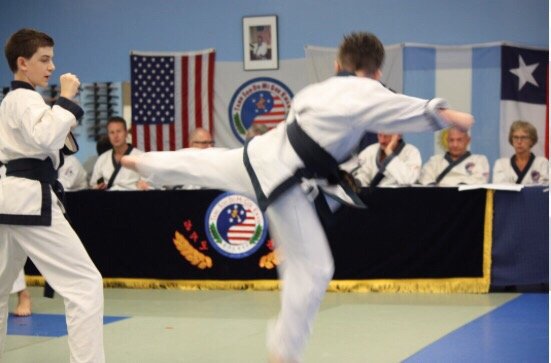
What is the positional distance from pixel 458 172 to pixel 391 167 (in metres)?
0.61

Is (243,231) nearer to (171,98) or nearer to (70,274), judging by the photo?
(171,98)

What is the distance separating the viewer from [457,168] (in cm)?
755

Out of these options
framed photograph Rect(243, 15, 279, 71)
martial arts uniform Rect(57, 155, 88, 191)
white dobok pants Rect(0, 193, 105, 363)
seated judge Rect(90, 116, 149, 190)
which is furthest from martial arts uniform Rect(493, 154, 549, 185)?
white dobok pants Rect(0, 193, 105, 363)

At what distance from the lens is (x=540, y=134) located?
347 inches

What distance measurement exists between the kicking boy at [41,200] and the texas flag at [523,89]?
5830mm

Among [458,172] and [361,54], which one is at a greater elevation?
[361,54]

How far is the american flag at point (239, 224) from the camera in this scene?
702 cm

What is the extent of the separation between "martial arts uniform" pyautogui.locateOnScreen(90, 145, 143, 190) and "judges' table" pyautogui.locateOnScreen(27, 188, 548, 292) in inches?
17.9

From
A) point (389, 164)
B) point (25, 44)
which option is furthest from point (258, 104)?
point (25, 44)

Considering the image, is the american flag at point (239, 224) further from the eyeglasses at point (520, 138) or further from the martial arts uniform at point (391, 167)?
the eyeglasses at point (520, 138)

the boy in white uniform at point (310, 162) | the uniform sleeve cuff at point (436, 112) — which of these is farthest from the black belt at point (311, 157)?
the uniform sleeve cuff at point (436, 112)

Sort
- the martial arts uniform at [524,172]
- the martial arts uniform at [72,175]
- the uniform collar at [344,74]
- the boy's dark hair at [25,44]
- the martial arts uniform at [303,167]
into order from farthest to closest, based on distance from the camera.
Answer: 1. the martial arts uniform at [72,175]
2. the martial arts uniform at [524,172]
3. the boy's dark hair at [25,44]
4. the uniform collar at [344,74]
5. the martial arts uniform at [303,167]

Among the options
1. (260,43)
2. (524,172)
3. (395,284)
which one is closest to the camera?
(395,284)

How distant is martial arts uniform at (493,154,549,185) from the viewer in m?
7.38
